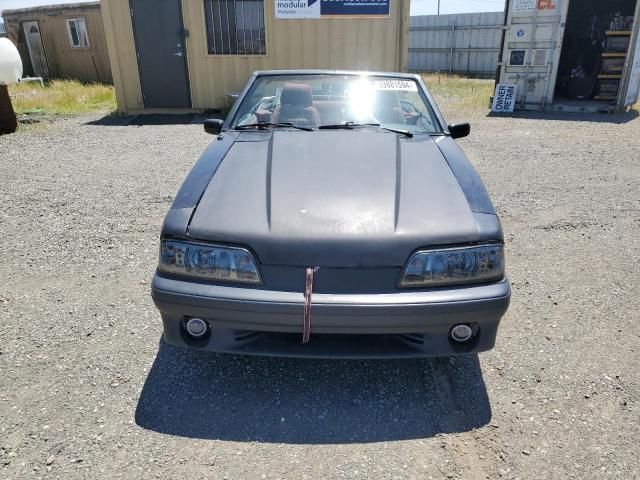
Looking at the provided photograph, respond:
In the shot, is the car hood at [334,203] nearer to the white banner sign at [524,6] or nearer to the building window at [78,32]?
the white banner sign at [524,6]

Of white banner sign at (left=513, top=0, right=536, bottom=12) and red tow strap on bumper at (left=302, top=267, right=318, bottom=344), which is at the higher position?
white banner sign at (left=513, top=0, right=536, bottom=12)

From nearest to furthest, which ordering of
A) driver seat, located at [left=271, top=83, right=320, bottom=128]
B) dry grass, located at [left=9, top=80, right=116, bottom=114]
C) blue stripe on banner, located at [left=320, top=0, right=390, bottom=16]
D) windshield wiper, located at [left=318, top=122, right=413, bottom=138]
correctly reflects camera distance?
windshield wiper, located at [left=318, top=122, right=413, bottom=138] < driver seat, located at [left=271, top=83, right=320, bottom=128] < blue stripe on banner, located at [left=320, top=0, right=390, bottom=16] < dry grass, located at [left=9, top=80, right=116, bottom=114]

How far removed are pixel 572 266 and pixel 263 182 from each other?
8.57 ft

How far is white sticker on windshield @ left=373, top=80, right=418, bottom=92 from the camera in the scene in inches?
138

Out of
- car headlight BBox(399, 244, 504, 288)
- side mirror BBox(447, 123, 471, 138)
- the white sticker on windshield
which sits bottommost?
car headlight BBox(399, 244, 504, 288)

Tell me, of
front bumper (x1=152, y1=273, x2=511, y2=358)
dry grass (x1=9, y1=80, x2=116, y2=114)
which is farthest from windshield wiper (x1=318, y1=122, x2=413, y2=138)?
dry grass (x1=9, y1=80, x2=116, y2=114)

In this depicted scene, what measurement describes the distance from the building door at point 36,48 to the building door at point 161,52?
36.9 feet

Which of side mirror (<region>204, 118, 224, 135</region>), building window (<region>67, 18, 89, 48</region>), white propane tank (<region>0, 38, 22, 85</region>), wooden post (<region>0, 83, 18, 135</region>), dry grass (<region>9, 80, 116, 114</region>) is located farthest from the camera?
building window (<region>67, 18, 89, 48</region>)

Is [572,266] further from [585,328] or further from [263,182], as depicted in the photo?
[263,182]

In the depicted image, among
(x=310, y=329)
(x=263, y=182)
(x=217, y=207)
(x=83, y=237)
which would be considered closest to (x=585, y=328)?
(x=310, y=329)

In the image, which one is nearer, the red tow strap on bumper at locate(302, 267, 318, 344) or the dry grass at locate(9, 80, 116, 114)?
the red tow strap on bumper at locate(302, 267, 318, 344)

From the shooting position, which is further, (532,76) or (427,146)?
(532,76)

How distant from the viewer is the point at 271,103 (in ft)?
11.6

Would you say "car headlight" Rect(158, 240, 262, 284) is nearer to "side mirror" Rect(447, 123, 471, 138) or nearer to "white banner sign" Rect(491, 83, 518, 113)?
"side mirror" Rect(447, 123, 471, 138)
